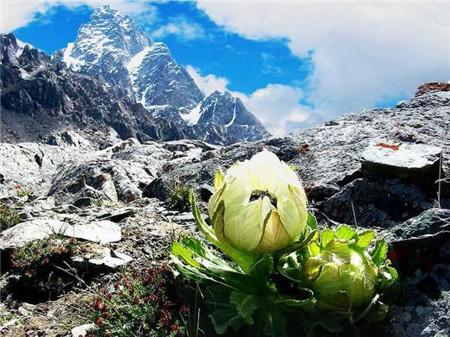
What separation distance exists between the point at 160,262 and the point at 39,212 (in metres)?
4.05

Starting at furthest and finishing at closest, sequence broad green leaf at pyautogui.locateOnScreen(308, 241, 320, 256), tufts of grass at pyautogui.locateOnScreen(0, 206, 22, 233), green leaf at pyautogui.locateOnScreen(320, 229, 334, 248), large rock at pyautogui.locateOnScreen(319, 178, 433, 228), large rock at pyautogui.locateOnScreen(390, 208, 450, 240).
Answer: tufts of grass at pyautogui.locateOnScreen(0, 206, 22, 233)
large rock at pyautogui.locateOnScreen(319, 178, 433, 228)
large rock at pyautogui.locateOnScreen(390, 208, 450, 240)
green leaf at pyautogui.locateOnScreen(320, 229, 334, 248)
broad green leaf at pyautogui.locateOnScreen(308, 241, 320, 256)

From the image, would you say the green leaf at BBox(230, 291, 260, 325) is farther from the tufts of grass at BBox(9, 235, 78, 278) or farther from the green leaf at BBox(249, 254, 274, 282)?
the tufts of grass at BBox(9, 235, 78, 278)

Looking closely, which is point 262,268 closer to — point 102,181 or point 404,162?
point 404,162

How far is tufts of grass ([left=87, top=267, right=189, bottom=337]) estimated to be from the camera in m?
4.32

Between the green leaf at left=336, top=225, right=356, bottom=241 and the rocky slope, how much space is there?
0.34 metres

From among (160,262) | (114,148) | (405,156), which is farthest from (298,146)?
(114,148)

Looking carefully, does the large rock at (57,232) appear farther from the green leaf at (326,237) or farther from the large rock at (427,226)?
the large rock at (427,226)

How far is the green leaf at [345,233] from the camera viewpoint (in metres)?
4.01

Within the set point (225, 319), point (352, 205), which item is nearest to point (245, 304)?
point (225, 319)

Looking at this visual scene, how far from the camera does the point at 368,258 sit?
3.77 meters

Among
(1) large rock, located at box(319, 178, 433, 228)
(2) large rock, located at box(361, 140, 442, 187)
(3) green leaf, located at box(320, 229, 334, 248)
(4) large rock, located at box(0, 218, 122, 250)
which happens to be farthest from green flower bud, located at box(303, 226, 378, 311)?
(4) large rock, located at box(0, 218, 122, 250)

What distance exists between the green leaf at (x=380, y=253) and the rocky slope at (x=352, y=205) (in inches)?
8.2

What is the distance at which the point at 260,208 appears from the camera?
3.50m

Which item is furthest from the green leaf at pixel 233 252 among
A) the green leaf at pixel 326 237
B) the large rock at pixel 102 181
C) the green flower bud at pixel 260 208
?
the large rock at pixel 102 181
